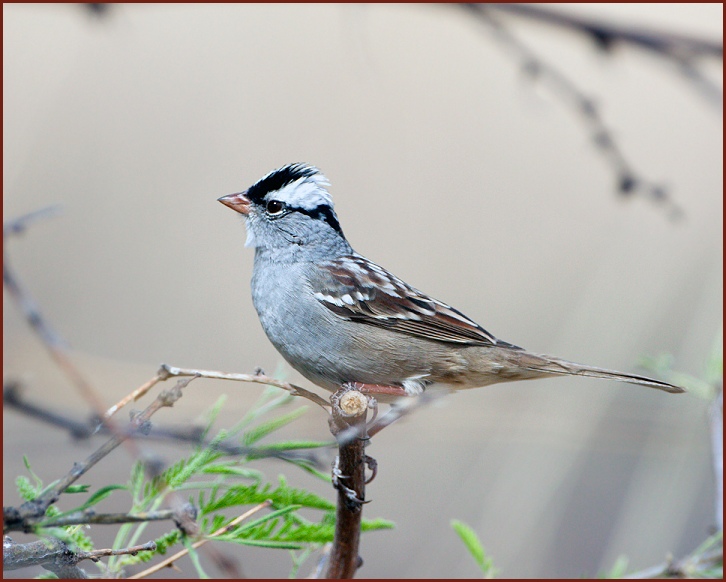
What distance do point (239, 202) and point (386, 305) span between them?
0.65m

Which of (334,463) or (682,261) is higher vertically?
(682,261)

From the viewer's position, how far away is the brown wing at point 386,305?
2570mm

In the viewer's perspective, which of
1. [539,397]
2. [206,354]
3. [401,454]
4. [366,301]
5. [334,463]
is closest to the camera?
[334,463]

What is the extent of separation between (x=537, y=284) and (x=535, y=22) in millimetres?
3529

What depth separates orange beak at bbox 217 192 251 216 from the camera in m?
2.63

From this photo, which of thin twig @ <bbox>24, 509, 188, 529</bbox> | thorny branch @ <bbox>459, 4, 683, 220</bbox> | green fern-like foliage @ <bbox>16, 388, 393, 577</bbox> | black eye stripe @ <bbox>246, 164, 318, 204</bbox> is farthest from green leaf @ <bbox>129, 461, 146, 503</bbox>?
black eye stripe @ <bbox>246, 164, 318, 204</bbox>

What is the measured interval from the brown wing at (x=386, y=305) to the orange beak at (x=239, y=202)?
347 mm

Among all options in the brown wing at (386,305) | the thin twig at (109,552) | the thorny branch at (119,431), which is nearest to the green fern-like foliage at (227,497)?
the thin twig at (109,552)

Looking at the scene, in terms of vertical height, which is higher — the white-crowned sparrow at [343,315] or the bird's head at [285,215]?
the bird's head at [285,215]

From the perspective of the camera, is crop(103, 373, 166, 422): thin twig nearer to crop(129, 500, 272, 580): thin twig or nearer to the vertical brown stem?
crop(129, 500, 272, 580): thin twig

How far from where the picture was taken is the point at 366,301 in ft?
8.55

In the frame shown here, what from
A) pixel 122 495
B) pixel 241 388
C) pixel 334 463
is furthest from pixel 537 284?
pixel 241 388

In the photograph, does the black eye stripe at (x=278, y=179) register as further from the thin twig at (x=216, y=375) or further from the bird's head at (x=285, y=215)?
the thin twig at (x=216, y=375)

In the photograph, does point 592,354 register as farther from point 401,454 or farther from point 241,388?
point 241,388
